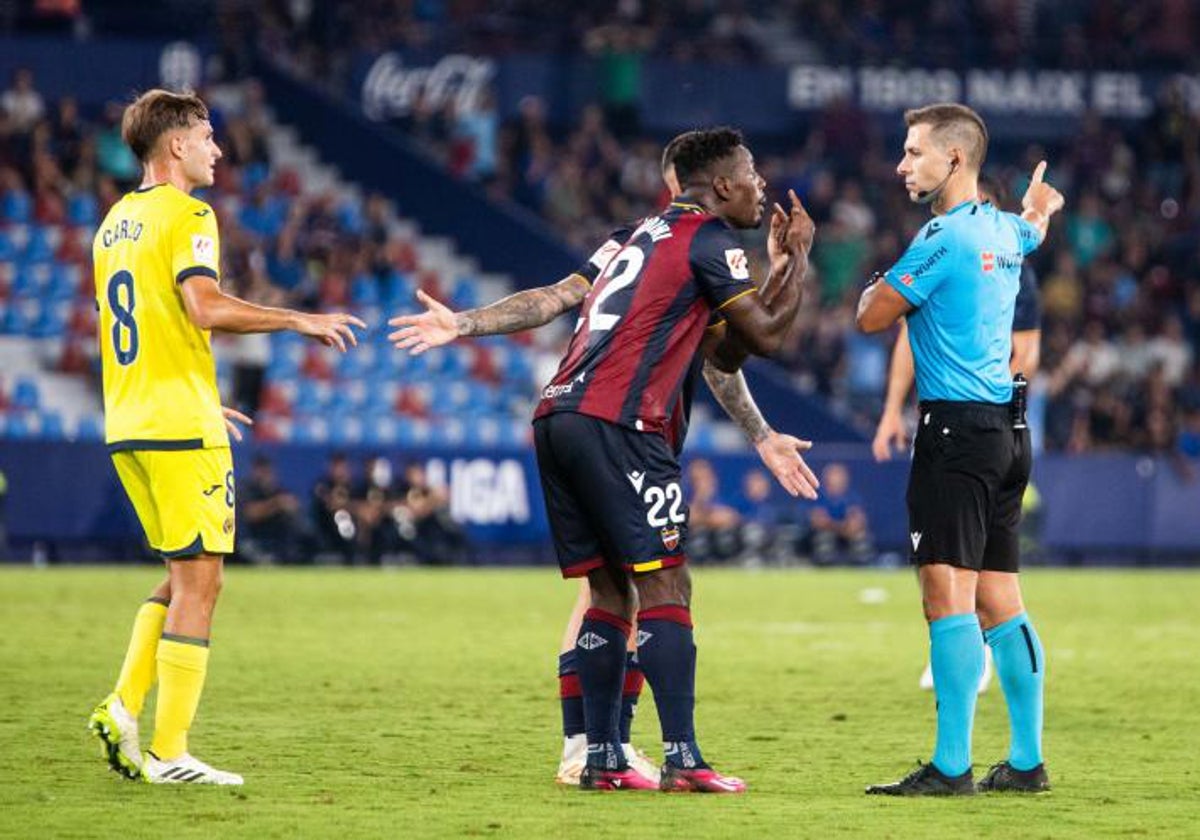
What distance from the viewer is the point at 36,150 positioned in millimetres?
26859

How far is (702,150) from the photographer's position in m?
8.22

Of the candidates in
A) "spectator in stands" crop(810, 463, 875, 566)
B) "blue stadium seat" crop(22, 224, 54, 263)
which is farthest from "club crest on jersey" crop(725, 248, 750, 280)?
"blue stadium seat" crop(22, 224, 54, 263)

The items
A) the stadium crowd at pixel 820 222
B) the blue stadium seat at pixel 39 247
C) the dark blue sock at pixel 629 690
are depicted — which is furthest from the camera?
the stadium crowd at pixel 820 222

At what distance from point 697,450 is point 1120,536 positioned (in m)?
5.31

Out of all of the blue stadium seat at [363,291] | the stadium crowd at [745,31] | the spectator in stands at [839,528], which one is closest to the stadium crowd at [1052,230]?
the stadium crowd at [745,31]

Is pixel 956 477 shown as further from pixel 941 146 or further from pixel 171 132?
pixel 171 132

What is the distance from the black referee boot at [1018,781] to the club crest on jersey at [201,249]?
135 inches

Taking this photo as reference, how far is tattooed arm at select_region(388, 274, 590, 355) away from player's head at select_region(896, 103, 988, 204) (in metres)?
1.32

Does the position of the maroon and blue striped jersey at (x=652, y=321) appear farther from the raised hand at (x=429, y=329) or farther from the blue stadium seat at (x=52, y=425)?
the blue stadium seat at (x=52, y=425)

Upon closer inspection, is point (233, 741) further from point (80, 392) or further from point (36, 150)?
point (36, 150)

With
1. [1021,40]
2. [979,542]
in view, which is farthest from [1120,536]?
[979,542]

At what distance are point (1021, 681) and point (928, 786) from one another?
24.0 inches

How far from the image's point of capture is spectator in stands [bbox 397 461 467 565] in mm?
24469

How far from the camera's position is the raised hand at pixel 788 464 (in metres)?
8.32
